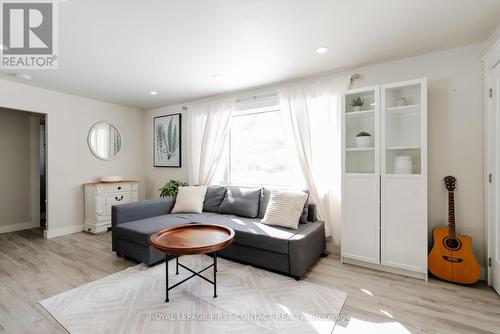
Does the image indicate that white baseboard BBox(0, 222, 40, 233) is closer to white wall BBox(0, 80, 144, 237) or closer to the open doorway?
the open doorway

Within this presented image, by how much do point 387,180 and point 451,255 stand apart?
90cm

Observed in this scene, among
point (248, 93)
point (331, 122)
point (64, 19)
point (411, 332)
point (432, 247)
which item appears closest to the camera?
point (411, 332)

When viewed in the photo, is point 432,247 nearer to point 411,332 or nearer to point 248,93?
point 411,332

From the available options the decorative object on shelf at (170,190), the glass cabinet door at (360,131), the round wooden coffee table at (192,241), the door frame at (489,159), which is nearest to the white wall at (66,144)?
the decorative object on shelf at (170,190)

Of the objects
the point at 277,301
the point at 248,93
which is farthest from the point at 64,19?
the point at 277,301

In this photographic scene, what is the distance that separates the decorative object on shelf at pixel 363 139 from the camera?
2693 mm

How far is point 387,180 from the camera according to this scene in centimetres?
250

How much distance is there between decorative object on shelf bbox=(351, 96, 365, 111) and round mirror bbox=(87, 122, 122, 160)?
14.3 feet

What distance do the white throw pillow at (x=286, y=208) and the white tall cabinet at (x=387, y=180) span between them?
20.9 inches

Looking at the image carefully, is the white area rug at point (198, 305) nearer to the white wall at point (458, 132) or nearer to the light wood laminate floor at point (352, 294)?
the light wood laminate floor at point (352, 294)

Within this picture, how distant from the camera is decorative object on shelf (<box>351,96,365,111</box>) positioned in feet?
9.02

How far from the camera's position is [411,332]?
5.34 ft

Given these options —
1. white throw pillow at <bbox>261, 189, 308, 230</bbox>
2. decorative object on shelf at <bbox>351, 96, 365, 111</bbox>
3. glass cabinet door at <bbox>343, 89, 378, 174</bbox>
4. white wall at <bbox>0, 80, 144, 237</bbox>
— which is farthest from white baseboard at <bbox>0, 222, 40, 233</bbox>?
decorative object on shelf at <bbox>351, 96, 365, 111</bbox>

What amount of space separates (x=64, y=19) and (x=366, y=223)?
348cm
